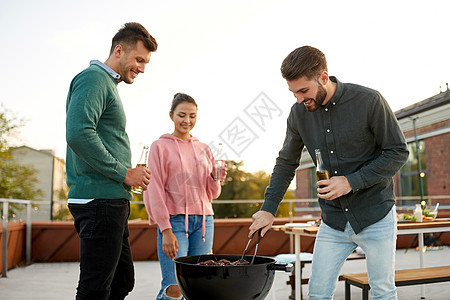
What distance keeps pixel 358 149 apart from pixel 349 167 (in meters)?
0.08

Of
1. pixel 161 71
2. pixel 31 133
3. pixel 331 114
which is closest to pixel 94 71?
pixel 331 114

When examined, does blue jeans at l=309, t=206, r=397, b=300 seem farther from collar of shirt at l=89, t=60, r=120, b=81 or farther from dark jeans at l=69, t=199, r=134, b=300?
collar of shirt at l=89, t=60, r=120, b=81

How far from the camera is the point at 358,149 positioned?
1.69m

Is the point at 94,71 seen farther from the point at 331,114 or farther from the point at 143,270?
the point at 143,270

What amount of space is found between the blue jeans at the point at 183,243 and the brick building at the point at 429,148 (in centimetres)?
1143

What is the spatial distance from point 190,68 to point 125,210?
22.7 feet

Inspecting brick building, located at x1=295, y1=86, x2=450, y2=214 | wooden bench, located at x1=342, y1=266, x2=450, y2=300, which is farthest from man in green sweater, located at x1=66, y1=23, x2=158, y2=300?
brick building, located at x1=295, y1=86, x2=450, y2=214

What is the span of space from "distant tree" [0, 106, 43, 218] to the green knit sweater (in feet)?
47.8

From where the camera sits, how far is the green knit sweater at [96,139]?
1.56 m

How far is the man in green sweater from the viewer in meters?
1.57

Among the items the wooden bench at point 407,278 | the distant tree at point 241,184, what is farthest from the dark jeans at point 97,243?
the distant tree at point 241,184

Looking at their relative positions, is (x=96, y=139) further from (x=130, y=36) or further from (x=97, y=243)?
(x=130, y=36)

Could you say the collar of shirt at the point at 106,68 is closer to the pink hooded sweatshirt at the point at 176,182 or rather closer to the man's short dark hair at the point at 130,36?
the man's short dark hair at the point at 130,36

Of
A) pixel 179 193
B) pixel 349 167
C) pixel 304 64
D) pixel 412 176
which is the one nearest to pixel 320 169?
pixel 349 167
